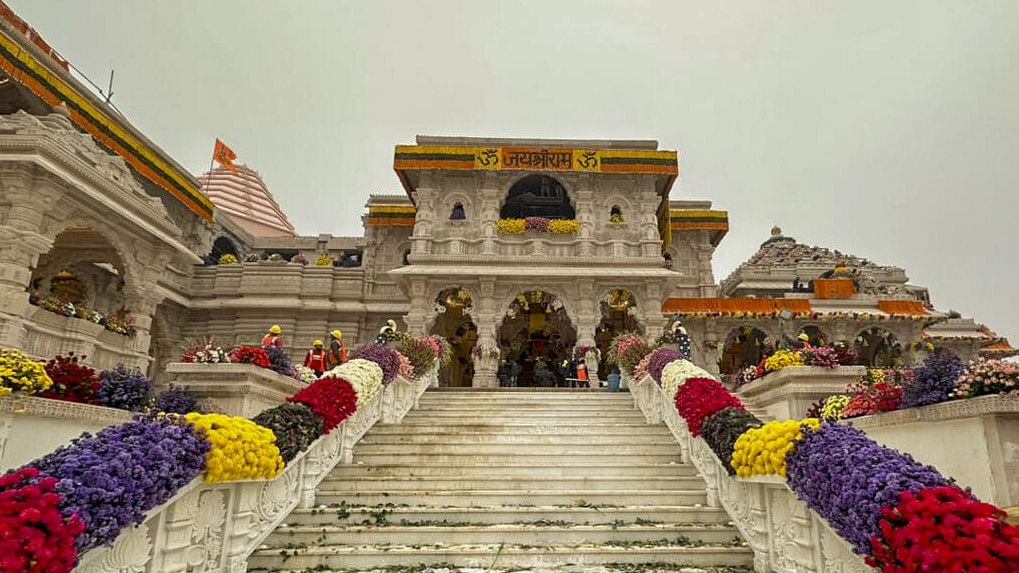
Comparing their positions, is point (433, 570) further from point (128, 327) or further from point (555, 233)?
point (555, 233)

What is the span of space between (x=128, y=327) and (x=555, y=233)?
14505 mm

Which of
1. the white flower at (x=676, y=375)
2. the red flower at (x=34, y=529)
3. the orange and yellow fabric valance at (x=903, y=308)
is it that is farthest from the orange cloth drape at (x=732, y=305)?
the red flower at (x=34, y=529)

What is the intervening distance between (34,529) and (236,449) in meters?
1.94

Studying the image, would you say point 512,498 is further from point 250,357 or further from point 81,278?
point 81,278

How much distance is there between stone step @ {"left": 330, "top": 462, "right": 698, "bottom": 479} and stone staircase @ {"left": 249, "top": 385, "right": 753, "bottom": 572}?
2 cm

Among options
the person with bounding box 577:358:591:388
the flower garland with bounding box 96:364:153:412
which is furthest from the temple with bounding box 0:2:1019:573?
the person with bounding box 577:358:591:388

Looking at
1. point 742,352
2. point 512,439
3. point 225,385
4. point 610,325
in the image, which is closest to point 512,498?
point 512,439

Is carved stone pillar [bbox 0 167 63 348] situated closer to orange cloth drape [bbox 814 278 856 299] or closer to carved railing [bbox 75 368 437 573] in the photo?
carved railing [bbox 75 368 437 573]

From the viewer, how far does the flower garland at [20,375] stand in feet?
19.8

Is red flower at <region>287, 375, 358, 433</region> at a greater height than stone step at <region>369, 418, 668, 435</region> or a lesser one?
Result: greater

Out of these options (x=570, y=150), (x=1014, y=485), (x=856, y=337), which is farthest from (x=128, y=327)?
(x=856, y=337)

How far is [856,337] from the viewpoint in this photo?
24.4 m

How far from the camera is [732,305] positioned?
948 inches

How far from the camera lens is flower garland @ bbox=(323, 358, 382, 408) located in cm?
841
